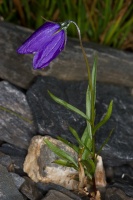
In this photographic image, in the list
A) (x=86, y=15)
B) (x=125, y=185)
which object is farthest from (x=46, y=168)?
(x=86, y=15)

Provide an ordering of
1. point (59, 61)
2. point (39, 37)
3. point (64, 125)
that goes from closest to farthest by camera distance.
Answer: point (39, 37) < point (64, 125) < point (59, 61)

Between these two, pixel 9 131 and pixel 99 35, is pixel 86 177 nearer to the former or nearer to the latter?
pixel 9 131

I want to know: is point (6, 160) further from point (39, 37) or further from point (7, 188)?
point (39, 37)

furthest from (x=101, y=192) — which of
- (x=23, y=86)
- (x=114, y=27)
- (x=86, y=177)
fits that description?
(x=114, y=27)

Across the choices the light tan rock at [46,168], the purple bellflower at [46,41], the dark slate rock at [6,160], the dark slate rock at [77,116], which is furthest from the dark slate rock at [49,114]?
the purple bellflower at [46,41]

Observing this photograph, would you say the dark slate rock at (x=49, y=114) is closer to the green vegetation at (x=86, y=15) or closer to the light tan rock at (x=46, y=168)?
the light tan rock at (x=46, y=168)

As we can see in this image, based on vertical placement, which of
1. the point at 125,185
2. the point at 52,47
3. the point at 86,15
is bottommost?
the point at 125,185
